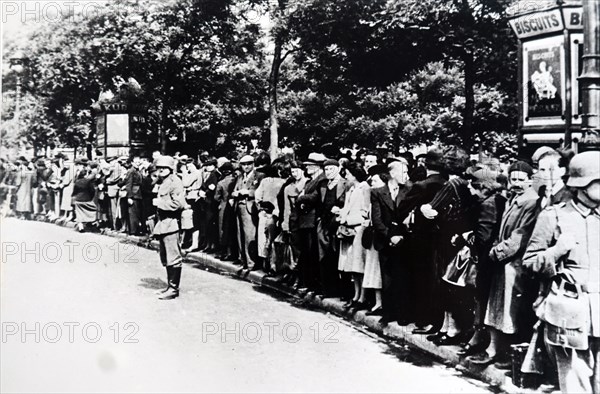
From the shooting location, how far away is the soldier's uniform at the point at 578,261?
436cm

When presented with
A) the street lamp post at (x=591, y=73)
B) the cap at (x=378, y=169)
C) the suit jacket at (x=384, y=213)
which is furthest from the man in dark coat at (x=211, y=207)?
the street lamp post at (x=591, y=73)

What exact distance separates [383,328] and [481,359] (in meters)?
1.56

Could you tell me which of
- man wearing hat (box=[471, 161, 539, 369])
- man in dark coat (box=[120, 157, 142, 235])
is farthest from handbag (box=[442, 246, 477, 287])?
man in dark coat (box=[120, 157, 142, 235])

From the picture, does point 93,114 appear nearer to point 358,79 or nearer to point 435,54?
point 358,79

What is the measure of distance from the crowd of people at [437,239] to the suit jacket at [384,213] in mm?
12

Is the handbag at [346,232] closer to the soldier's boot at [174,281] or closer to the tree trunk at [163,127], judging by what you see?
the soldier's boot at [174,281]

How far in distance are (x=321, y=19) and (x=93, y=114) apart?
928 cm

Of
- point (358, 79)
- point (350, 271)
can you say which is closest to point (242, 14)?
point (358, 79)

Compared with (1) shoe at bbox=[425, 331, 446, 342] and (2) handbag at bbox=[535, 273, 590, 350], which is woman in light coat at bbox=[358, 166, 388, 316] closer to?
(1) shoe at bbox=[425, 331, 446, 342]

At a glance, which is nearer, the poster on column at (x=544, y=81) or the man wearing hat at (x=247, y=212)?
the poster on column at (x=544, y=81)

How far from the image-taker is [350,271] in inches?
304

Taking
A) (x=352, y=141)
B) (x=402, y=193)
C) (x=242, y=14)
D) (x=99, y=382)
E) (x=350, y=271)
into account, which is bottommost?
(x=99, y=382)

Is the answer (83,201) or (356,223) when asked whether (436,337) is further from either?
(83,201)

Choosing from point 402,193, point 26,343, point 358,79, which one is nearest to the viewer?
point 26,343
